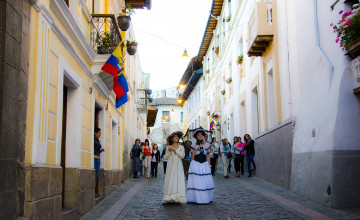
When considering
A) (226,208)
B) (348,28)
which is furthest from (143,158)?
(348,28)

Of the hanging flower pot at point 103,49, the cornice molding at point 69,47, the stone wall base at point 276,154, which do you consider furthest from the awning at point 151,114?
the cornice molding at point 69,47

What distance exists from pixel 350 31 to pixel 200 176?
4.82 m

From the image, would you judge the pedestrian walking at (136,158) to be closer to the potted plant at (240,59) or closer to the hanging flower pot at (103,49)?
the potted plant at (240,59)

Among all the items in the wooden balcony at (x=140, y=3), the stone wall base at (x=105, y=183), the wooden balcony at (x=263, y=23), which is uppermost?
the wooden balcony at (x=140, y=3)

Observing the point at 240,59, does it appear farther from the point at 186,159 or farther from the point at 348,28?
the point at 348,28

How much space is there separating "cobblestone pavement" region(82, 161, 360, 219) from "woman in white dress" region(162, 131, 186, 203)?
0.25 meters

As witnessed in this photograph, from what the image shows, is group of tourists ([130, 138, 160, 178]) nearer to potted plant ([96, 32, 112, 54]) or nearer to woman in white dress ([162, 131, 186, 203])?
woman in white dress ([162, 131, 186, 203])

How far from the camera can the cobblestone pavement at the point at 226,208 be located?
27.1ft

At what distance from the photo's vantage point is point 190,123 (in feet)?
156

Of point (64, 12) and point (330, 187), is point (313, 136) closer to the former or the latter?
point (330, 187)

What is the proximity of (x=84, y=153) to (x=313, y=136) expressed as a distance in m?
5.43

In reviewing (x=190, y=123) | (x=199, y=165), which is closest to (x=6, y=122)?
(x=199, y=165)

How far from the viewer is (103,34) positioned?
35.5 feet

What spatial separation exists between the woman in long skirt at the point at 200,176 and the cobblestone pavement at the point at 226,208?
10.7 inches
